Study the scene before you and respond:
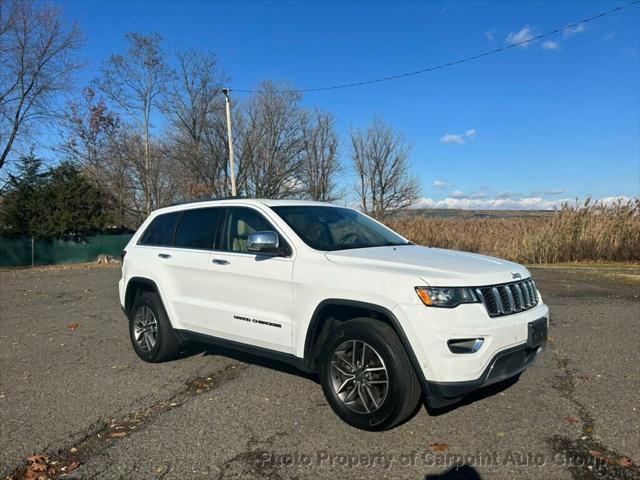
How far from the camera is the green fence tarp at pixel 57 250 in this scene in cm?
2475

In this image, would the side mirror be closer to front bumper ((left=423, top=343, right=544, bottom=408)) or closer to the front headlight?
the front headlight

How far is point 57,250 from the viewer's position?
26.6 meters

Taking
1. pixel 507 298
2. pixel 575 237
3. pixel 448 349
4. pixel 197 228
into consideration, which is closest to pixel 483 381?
pixel 448 349

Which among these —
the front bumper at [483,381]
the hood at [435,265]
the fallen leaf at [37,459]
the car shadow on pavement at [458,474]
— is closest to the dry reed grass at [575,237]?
the hood at [435,265]

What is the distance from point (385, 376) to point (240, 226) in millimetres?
2183

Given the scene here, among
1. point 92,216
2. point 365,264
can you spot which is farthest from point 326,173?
point 365,264

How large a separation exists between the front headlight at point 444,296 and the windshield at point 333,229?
1.16 meters

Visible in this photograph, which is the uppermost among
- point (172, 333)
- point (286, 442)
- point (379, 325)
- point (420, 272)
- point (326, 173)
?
point (326, 173)

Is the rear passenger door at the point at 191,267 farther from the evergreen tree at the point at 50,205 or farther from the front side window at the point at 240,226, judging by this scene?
the evergreen tree at the point at 50,205

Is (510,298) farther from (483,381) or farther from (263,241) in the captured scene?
(263,241)

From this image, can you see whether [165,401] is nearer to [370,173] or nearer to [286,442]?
[286,442]

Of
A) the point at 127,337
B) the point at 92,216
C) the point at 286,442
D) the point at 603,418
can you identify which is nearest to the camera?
the point at 286,442

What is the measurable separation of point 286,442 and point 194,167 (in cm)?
4048

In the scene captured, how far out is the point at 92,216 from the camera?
28000 millimetres
